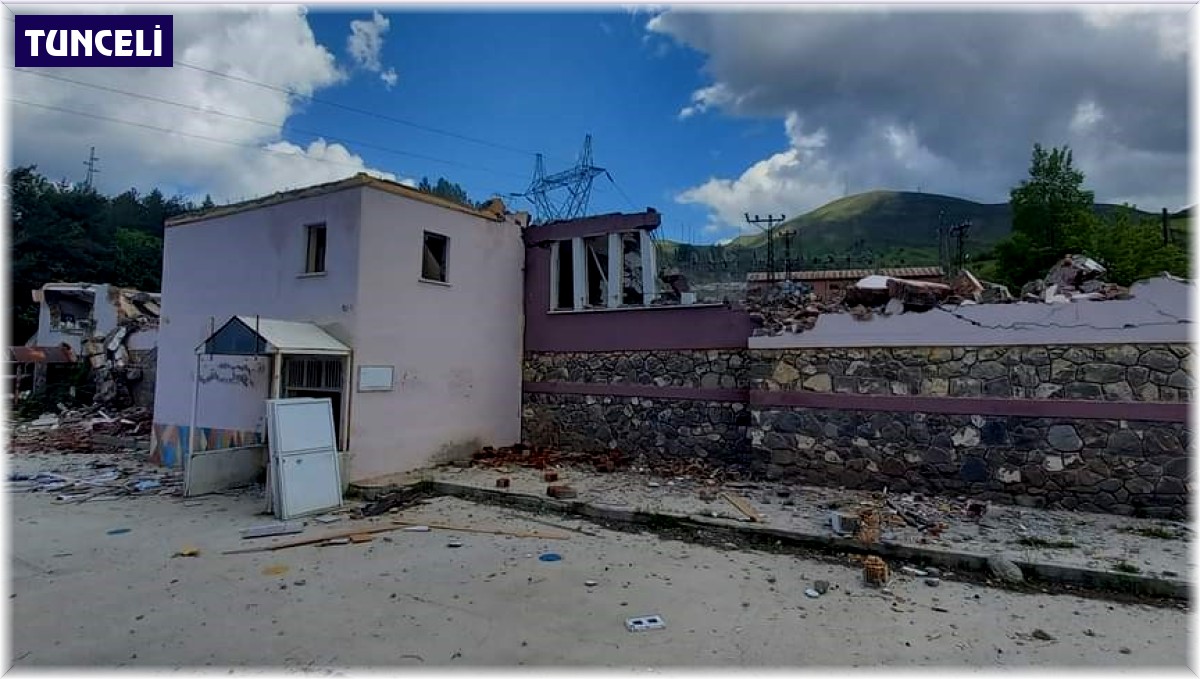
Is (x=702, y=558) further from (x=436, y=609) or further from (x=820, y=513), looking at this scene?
(x=436, y=609)

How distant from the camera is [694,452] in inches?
403

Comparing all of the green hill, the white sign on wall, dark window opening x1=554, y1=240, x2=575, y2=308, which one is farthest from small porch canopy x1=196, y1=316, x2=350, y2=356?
the green hill

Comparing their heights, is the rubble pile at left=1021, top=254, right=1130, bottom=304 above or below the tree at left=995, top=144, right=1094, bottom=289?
below

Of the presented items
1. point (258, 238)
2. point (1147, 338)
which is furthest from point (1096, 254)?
point (258, 238)

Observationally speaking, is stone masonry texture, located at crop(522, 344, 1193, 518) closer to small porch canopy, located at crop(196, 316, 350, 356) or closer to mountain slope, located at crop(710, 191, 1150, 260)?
small porch canopy, located at crop(196, 316, 350, 356)

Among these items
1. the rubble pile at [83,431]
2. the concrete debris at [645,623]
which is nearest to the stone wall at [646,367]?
the concrete debris at [645,623]

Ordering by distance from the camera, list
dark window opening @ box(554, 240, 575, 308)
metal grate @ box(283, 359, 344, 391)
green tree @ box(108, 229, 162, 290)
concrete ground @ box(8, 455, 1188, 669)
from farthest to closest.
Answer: green tree @ box(108, 229, 162, 290)
dark window opening @ box(554, 240, 575, 308)
metal grate @ box(283, 359, 344, 391)
concrete ground @ box(8, 455, 1188, 669)

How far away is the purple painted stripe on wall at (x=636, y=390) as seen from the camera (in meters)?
10.1

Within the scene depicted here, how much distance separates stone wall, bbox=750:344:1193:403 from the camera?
6984 mm

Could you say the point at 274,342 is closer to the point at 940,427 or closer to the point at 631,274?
the point at 631,274

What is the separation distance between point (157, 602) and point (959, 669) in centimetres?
580

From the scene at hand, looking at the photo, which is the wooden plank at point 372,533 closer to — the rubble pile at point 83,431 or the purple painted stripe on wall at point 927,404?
the purple painted stripe on wall at point 927,404

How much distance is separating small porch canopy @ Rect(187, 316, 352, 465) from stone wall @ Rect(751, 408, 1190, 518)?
639 cm

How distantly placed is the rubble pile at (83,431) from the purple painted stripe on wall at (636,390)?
30.7 ft
